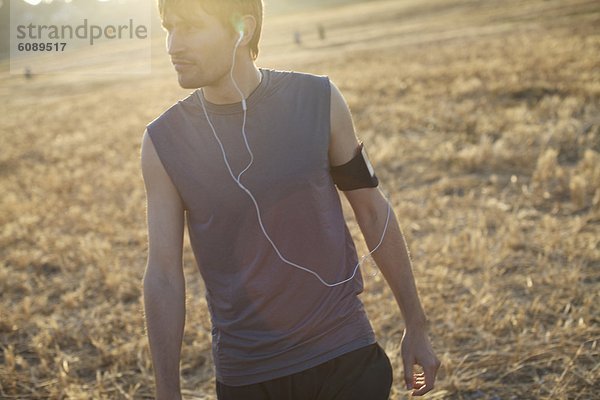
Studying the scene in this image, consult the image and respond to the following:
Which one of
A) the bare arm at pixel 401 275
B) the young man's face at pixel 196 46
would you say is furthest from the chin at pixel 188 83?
the bare arm at pixel 401 275

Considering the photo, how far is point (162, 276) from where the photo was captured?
1919 mm

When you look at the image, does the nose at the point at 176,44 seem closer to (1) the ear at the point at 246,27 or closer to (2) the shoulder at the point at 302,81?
(1) the ear at the point at 246,27

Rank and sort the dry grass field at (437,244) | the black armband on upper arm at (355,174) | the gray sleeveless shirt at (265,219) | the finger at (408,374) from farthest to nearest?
the dry grass field at (437,244) → the finger at (408,374) → the black armband on upper arm at (355,174) → the gray sleeveless shirt at (265,219)

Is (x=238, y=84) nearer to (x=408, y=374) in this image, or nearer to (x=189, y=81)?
(x=189, y=81)

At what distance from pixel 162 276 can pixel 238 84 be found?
72cm

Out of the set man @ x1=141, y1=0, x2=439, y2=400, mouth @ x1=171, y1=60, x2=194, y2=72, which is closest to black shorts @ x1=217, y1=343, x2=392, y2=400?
man @ x1=141, y1=0, x2=439, y2=400

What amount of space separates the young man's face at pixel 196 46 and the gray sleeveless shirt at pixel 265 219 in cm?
10

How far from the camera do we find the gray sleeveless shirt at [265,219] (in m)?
1.88

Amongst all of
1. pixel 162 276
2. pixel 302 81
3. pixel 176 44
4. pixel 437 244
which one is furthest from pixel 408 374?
pixel 437 244

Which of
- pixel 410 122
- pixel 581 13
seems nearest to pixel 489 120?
pixel 410 122

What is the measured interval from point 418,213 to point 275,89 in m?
4.12

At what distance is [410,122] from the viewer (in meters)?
9.58

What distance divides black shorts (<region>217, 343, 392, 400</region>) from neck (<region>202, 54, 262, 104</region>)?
98 centimetres

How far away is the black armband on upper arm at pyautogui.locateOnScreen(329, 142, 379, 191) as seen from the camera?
2055 millimetres
